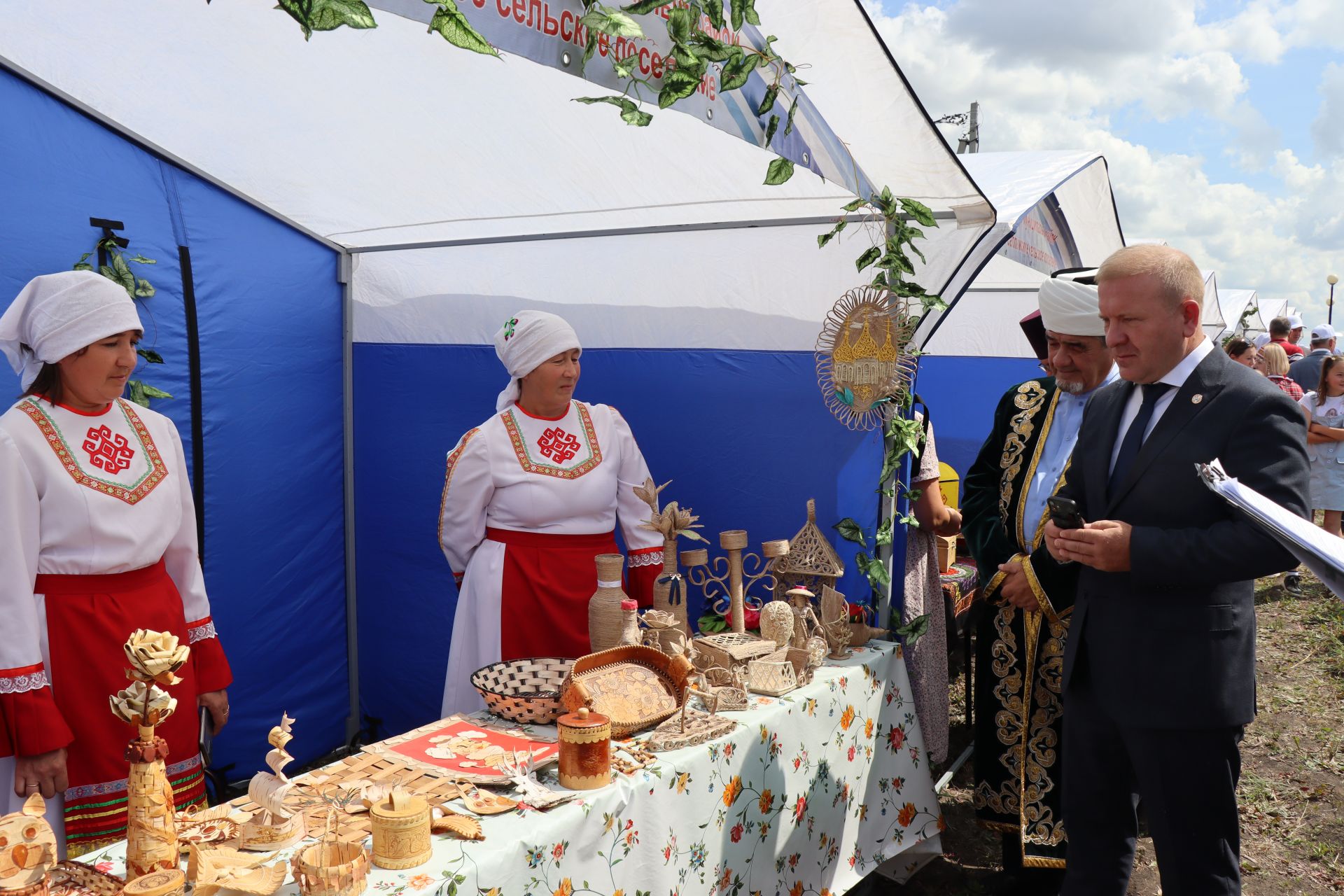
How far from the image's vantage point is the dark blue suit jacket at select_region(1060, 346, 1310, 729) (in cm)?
186

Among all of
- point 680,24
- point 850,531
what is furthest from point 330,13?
point 850,531

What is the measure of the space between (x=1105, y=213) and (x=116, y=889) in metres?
4.98

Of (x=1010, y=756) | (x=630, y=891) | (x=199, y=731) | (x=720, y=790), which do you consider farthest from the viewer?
(x=1010, y=756)

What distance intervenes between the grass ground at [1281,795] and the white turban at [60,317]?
9.42 ft

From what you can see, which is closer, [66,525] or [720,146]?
[66,525]

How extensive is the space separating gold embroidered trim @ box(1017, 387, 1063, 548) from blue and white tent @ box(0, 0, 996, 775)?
464 mm

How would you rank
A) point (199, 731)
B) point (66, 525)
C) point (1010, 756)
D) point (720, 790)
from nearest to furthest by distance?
point (720, 790) → point (66, 525) → point (199, 731) → point (1010, 756)

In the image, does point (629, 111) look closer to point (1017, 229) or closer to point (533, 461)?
point (533, 461)

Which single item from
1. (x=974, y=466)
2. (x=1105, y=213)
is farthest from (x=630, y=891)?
(x=1105, y=213)

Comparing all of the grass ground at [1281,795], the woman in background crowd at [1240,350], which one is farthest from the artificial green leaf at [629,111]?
the woman in background crowd at [1240,350]

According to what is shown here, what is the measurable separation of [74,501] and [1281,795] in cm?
465

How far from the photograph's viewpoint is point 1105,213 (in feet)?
15.7

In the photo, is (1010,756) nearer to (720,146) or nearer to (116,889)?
(720,146)

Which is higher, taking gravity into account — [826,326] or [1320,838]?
[826,326]
